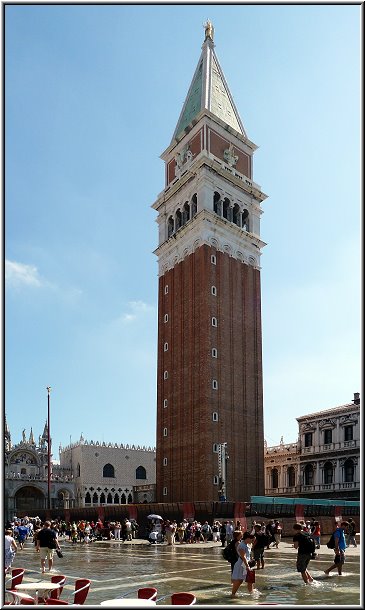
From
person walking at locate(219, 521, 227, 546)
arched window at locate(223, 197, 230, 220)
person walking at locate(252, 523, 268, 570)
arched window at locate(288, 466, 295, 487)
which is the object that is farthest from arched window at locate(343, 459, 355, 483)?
person walking at locate(252, 523, 268, 570)

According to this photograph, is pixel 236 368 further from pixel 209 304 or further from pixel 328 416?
pixel 328 416

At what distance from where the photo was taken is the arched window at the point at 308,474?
203ft

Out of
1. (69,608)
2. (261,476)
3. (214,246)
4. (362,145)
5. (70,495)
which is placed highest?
(214,246)

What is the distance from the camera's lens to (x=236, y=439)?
176 feet

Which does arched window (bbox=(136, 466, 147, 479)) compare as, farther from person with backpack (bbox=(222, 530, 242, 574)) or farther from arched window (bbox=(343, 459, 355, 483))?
person with backpack (bbox=(222, 530, 242, 574))

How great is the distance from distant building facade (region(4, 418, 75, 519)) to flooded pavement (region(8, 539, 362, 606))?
43899mm

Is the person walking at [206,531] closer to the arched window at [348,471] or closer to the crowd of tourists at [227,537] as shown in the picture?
the crowd of tourists at [227,537]

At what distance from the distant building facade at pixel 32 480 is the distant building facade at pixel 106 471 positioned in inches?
60.0

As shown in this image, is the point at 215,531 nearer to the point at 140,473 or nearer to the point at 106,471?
the point at 106,471

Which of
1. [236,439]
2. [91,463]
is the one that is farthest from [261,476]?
[91,463]

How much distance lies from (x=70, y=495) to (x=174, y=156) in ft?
142

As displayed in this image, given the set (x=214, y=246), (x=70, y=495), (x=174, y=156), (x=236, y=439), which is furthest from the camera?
(x=70, y=495)

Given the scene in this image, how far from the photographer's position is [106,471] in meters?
75.9

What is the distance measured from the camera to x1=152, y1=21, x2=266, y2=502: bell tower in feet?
172
